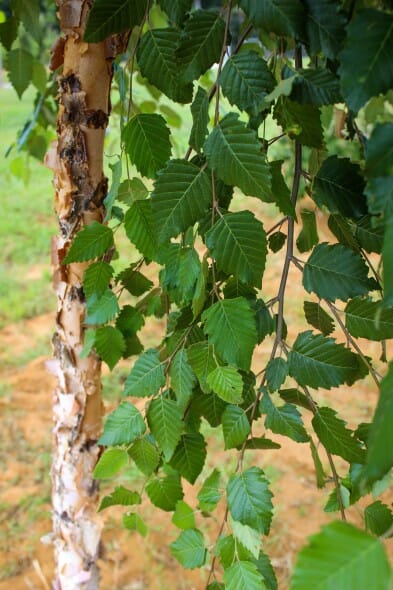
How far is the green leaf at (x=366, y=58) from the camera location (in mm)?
379

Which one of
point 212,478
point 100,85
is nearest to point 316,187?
point 212,478

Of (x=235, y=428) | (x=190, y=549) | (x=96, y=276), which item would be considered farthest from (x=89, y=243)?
(x=190, y=549)

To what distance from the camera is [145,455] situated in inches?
26.9

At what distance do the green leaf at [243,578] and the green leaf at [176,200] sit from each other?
0.34 metres

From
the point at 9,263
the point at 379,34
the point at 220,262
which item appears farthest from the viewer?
the point at 9,263

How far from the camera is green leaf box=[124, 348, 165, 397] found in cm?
65

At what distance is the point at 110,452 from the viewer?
722 mm

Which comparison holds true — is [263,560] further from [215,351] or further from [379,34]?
[379,34]

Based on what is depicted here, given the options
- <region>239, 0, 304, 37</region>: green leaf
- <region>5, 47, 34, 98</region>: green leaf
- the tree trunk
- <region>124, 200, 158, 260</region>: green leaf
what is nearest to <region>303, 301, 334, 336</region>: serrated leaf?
<region>124, 200, 158, 260</region>: green leaf

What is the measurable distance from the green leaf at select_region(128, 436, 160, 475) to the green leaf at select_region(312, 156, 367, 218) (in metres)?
0.35

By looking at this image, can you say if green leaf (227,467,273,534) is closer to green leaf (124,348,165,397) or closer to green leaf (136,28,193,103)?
green leaf (124,348,165,397)

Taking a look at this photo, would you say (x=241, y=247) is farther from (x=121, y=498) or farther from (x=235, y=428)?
(x=121, y=498)

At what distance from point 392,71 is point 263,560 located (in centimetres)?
54

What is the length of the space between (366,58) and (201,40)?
190 millimetres
